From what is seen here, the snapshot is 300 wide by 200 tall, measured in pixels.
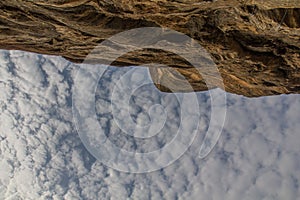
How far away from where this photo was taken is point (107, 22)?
9.02m

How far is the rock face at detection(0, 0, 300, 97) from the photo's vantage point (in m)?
7.55

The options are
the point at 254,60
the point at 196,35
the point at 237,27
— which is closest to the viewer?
the point at 237,27

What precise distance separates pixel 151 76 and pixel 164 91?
110 centimetres

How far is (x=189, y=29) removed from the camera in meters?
9.30

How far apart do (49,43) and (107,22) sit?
3.10m

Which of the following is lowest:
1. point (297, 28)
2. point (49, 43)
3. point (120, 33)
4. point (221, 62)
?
point (221, 62)

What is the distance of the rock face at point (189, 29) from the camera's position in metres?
7.55

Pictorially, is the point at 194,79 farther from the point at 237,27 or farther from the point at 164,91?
the point at 237,27

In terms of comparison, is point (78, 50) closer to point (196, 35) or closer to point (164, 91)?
point (196, 35)

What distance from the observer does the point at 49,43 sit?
11.1 metres

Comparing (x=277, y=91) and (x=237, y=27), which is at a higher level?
(x=237, y=27)

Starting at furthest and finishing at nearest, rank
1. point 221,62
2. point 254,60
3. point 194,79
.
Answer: point 194,79 → point 221,62 → point 254,60

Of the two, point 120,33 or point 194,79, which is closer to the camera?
point 120,33

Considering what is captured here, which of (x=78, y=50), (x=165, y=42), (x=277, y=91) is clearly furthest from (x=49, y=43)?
(x=277, y=91)
